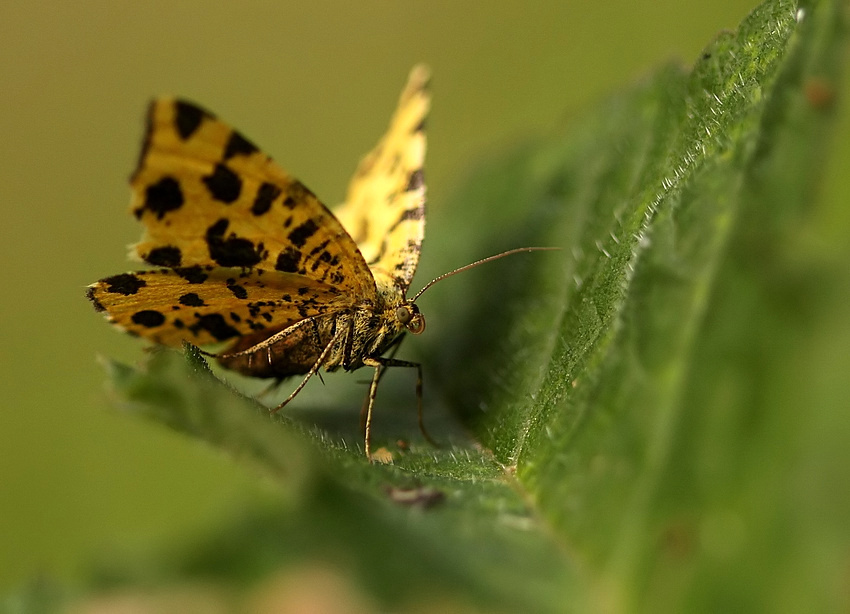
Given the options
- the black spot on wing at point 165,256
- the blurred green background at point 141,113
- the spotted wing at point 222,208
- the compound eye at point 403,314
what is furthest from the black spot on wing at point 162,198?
the blurred green background at point 141,113

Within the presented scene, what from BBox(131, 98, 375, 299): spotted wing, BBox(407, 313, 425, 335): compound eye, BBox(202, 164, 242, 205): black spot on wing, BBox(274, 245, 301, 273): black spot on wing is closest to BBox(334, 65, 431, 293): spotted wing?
BBox(407, 313, 425, 335): compound eye

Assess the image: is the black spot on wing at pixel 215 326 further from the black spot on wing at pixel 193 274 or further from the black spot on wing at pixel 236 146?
the black spot on wing at pixel 236 146

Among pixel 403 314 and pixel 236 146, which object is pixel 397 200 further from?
pixel 236 146

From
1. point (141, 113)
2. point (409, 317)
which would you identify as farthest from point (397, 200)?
point (141, 113)

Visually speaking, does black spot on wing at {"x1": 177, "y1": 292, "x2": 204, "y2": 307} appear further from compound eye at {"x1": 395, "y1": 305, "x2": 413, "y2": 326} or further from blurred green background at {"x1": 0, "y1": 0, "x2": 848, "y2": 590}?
blurred green background at {"x1": 0, "y1": 0, "x2": 848, "y2": 590}

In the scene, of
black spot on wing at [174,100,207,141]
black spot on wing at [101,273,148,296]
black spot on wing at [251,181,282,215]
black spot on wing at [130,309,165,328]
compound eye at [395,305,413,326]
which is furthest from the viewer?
compound eye at [395,305,413,326]
